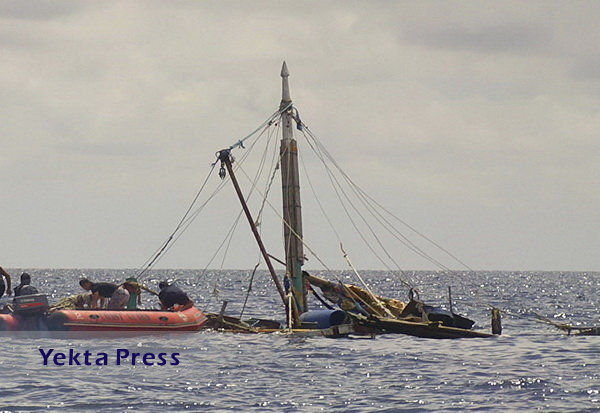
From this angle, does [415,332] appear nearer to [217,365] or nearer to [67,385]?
[217,365]

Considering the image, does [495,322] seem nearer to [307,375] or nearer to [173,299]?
[173,299]

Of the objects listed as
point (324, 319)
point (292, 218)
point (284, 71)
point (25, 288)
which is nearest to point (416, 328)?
point (324, 319)

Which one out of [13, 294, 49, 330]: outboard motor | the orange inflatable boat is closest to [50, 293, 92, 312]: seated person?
the orange inflatable boat

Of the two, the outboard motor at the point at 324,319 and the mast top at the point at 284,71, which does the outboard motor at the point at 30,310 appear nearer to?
the outboard motor at the point at 324,319

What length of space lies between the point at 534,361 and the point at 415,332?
599 cm

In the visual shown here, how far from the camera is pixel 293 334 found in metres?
33.2

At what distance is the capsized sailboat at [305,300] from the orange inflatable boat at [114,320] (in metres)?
2.73

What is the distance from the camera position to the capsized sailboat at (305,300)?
33.6m

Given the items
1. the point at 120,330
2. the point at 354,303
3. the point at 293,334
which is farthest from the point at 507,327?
the point at 120,330

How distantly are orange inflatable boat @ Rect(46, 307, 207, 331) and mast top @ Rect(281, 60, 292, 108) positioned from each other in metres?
9.69

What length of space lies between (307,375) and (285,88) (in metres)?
15.9

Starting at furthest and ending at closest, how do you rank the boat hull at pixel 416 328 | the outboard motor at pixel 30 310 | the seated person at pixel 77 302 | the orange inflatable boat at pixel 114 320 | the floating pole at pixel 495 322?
1. the floating pole at pixel 495 322
2. the seated person at pixel 77 302
3. the boat hull at pixel 416 328
4. the orange inflatable boat at pixel 114 320
5. the outboard motor at pixel 30 310

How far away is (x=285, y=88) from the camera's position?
1496 inches

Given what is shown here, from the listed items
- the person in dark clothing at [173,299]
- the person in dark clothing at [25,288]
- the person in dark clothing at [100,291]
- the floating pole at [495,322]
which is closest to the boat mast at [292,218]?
the person in dark clothing at [173,299]
